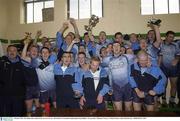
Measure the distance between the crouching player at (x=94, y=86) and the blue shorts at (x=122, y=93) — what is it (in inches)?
5.3

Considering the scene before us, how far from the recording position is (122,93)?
3133mm

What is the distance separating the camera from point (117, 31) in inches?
157

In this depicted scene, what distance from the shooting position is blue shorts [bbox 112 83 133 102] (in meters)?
3.11

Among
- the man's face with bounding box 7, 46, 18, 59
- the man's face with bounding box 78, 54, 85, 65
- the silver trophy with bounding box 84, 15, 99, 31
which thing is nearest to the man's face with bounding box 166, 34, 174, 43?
the silver trophy with bounding box 84, 15, 99, 31

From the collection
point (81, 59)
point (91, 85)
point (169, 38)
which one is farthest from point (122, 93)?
point (169, 38)

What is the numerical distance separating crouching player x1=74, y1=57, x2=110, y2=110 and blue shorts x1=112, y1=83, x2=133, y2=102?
0.14m

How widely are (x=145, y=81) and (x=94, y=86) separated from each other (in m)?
0.60

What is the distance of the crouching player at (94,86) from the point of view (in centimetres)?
305

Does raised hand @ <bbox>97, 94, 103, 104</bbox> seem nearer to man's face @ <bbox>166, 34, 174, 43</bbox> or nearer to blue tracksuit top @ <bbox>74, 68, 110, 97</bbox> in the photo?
blue tracksuit top @ <bbox>74, 68, 110, 97</bbox>

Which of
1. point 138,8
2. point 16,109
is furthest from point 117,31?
point 16,109

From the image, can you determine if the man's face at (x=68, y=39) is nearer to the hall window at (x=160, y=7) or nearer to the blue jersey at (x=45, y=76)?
the blue jersey at (x=45, y=76)

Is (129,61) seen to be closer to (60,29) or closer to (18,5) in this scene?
(60,29)

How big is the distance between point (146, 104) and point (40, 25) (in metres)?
2.09

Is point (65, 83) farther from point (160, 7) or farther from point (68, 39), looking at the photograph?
point (160, 7)
